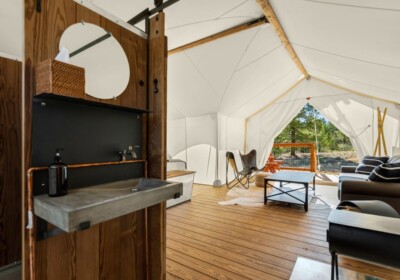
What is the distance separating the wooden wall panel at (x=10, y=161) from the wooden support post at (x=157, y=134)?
807mm

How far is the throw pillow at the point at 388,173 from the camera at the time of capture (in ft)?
7.26

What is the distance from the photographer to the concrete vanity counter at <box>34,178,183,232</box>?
0.72 meters

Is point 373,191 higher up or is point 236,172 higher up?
point 373,191

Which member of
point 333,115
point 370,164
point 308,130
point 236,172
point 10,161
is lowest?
point 236,172

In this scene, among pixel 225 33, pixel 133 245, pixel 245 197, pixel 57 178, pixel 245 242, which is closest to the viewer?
pixel 57 178

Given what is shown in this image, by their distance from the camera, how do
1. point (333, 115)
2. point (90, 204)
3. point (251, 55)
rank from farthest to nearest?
point (333, 115), point (251, 55), point (90, 204)

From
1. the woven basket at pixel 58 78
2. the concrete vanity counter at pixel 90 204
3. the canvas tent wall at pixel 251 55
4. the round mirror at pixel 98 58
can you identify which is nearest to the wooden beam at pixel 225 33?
the canvas tent wall at pixel 251 55

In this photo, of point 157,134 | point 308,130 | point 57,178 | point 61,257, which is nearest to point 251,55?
point 157,134

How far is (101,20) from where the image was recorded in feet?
3.82

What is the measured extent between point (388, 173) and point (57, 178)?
312cm

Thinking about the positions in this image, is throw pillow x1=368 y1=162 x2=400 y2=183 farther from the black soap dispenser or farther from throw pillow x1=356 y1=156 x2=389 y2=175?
the black soap dispenser

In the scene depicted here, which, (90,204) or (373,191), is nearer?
(90,204)

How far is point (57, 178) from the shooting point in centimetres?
90

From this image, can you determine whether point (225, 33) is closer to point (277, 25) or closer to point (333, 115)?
point (277, 25)
